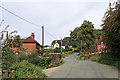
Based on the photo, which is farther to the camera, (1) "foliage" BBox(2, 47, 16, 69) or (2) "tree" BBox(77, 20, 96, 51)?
(2) "tree" BBox(77, 20, 96, 51)

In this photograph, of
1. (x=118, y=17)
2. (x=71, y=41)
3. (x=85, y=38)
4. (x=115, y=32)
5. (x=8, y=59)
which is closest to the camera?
(x=8, y=59)

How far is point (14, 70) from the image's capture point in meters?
6.34

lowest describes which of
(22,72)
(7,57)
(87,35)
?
(22,72)

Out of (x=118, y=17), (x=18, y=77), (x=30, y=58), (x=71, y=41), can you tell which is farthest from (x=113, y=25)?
(x=71, y=41)

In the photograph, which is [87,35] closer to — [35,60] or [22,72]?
[35,60]

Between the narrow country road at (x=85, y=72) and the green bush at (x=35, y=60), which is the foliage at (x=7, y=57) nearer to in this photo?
the narrow country road at (x=85, y=72)

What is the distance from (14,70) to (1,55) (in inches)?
48.2

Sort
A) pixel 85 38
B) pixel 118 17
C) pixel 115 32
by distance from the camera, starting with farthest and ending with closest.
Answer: pixel 85 38 → pixel 115 32 → pixel 118 17

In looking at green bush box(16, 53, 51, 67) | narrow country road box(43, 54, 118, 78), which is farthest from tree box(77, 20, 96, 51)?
narrow country road box(43, 54, 118, 78)

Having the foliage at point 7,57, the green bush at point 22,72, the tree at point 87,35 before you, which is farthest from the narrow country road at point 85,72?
the tree at point 87,35

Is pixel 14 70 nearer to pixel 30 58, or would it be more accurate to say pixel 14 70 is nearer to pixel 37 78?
pixel 37 78

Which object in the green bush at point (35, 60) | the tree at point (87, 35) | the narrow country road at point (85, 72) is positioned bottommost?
the narrow country road at point (85, 72)

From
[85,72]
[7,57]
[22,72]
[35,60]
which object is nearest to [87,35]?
[35,60]

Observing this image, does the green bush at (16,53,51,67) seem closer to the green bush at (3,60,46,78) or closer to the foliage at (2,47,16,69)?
the green bush at (3,60,46,78)
